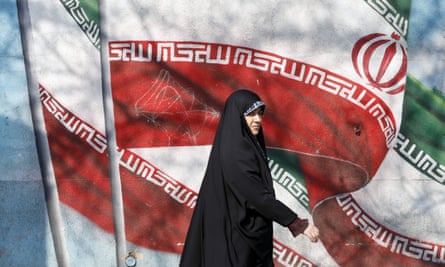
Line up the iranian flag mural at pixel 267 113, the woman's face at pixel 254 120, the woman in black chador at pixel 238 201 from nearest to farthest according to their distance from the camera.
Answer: the woman in black chador at pixel 238 201
the woman's face at pixel 254 120
the iranian flag mural at pixel 267 113

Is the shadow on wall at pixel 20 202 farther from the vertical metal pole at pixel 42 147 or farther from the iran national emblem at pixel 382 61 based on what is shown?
the iran national emblem at pixel 382 61

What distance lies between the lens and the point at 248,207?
429cm

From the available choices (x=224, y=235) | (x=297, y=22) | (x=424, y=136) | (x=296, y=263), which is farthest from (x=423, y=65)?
(x=224, y=235)

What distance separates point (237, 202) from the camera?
4305mm

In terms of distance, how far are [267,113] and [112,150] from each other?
1121 mm

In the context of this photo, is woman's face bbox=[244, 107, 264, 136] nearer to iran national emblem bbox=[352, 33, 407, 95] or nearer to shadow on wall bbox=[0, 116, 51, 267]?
iran national emblem bbox=[352, 33, 407, 95]

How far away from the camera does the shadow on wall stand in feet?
18.4

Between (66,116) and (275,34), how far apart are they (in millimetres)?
1568

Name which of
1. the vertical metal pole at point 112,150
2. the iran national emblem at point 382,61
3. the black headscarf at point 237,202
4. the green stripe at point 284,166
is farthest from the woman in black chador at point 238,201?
the iran national emblem at point 382,61

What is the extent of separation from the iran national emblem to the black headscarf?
57.0 inches

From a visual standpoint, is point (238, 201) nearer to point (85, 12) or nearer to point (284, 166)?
point (284, 166)

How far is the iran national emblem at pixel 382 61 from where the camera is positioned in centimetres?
552

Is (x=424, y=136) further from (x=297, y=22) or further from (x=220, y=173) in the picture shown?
(x=220, y=173)

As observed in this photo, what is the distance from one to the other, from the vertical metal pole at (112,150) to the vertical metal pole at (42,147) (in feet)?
1.29
